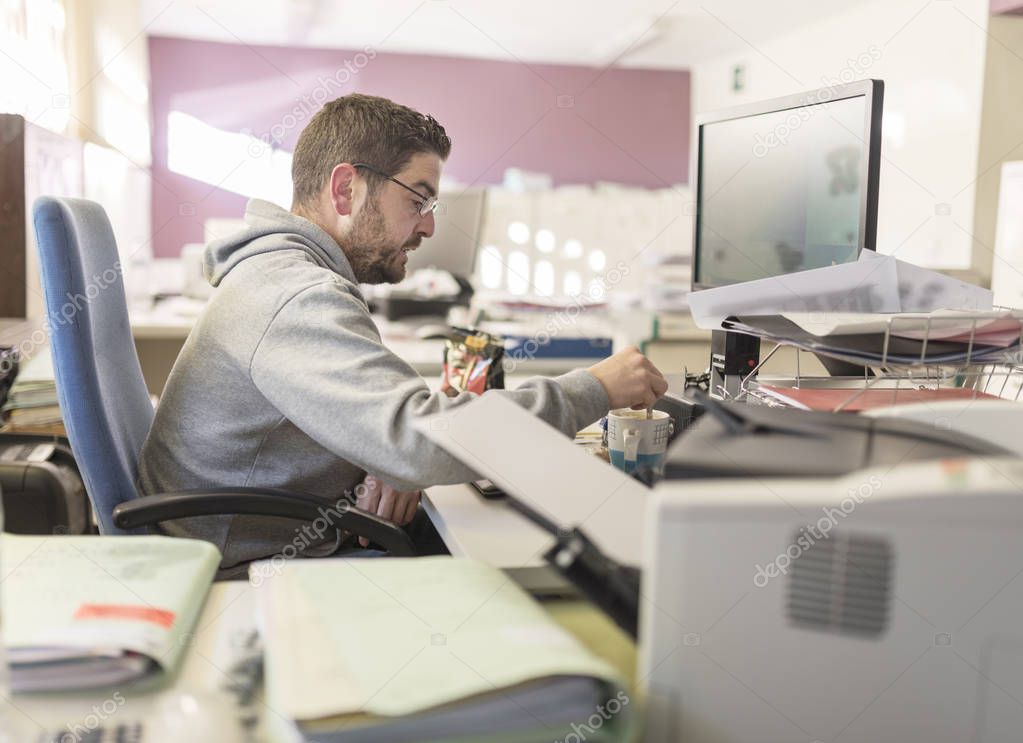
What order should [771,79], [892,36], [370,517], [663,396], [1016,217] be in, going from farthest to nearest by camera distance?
1. [771,79]
2. [892,36]
3. [1016,217]
4. [663,396]
5. [370,517]

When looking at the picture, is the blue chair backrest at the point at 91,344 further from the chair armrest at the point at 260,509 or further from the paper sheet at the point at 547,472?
the paper sheet at the point at 547,472

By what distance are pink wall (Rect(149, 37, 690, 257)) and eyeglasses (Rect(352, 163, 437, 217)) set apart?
6045 millimetres

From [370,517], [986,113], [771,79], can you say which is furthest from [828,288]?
[771,79]

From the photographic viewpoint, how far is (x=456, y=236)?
3.65 m

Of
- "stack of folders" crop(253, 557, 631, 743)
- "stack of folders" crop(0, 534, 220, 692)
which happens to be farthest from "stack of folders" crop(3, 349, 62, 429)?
"stack of folders" crop(253, 557, 631, 743)

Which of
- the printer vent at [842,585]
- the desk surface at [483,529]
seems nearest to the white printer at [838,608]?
the printer vent at [842,585]

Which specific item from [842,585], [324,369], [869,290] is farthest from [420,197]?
[842,585]

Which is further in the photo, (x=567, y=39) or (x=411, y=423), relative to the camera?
(x=567, y=39)

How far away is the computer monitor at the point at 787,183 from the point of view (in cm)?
135

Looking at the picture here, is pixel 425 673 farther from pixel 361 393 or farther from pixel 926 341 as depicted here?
pixel 926 341

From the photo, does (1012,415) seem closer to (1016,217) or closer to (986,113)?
(1016,217)

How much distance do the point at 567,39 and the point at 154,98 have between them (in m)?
3.34

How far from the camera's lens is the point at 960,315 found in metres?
1.12

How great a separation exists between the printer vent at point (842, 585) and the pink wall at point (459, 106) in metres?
7.20
